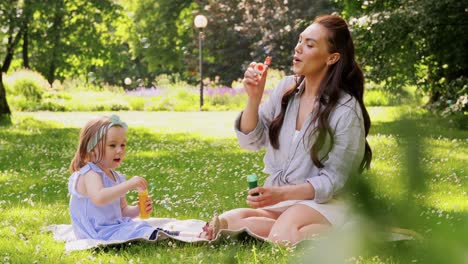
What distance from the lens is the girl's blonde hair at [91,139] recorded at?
14.8 ft

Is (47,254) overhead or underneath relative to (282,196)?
underneath

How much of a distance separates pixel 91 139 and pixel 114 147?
146mm

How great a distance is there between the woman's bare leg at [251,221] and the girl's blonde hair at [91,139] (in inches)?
33.8

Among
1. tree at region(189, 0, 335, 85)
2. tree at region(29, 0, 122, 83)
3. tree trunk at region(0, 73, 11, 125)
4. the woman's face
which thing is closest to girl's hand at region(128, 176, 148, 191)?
the woman's face

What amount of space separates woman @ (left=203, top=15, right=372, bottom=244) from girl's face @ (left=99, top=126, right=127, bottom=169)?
2.31 feet

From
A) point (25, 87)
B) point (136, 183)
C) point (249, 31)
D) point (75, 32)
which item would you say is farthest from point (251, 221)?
point (249, 31)

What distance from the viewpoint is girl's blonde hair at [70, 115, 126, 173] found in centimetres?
451

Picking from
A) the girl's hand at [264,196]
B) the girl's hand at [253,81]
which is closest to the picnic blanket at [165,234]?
the girl's hand at [264,196]

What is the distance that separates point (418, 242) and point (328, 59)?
3689 mm

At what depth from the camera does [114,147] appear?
4562 mm

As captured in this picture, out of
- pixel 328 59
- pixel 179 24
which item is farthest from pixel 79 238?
pixel 179 24

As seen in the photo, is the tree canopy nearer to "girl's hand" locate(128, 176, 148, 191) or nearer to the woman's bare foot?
the woman's bare foot

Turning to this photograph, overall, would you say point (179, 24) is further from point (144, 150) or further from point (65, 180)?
point (65, 180)

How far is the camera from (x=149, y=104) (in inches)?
901
